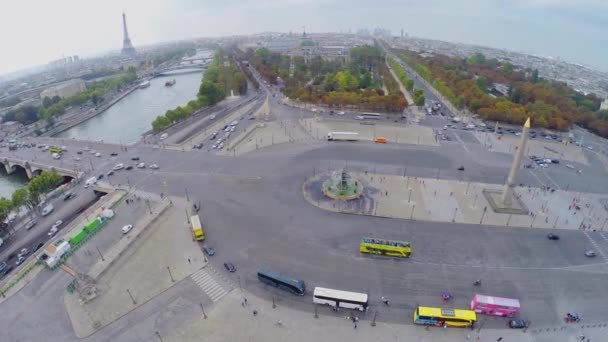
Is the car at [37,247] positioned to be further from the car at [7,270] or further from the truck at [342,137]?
the truck at [342,137]

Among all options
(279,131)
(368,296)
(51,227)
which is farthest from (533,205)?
(51,227)

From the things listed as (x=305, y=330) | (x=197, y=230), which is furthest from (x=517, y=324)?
(x=197, y=230)

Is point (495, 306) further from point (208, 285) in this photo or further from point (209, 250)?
point (209, 250)

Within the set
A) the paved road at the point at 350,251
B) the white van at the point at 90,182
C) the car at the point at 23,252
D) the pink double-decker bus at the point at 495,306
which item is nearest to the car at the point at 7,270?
the car at the point at 23,252

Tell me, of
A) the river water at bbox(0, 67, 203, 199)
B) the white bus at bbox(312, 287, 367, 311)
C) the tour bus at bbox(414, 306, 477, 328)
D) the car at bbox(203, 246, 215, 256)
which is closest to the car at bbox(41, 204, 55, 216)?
the river water at bbox(0, 67, 203, 199)

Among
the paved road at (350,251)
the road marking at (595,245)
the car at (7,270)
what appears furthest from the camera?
the road marking at (595,245)

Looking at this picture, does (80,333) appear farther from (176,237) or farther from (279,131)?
(279,131)
